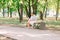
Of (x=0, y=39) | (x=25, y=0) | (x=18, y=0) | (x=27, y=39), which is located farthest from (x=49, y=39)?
(x=25, y=0)

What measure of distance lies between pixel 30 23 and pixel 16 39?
8.24 meters

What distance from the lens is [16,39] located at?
38.0 ft

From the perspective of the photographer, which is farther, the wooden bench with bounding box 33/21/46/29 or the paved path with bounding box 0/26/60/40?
the wooden bench with bounding box 33/21/46/29

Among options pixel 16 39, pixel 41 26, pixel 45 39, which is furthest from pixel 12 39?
pixel 41 26

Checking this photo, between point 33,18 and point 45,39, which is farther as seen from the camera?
point 33,18

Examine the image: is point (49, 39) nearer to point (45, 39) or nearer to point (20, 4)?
point (45, 39)

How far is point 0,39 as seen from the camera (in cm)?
1203

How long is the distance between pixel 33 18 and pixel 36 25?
0.85 m

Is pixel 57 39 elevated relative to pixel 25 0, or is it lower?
lower

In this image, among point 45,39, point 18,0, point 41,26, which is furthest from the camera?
point 18,0

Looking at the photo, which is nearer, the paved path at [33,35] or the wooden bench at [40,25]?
the paved path at [33,35]

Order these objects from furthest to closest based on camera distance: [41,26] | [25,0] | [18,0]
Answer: [25,0], [18,0], [41,26]

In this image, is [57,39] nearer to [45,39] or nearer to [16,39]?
[45,39]

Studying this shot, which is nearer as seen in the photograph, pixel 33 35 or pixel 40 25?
pixel 33 35
